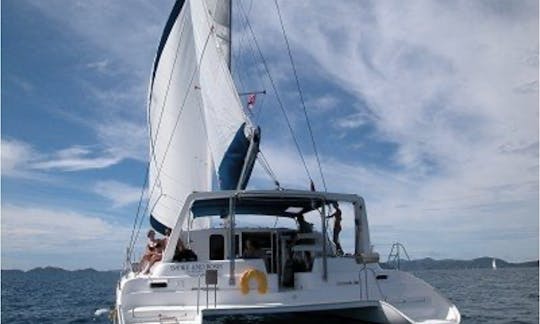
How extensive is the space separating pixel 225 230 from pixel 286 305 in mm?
3287

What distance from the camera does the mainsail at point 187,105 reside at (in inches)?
580

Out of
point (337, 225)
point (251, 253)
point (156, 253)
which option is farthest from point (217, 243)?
point (337, 225)

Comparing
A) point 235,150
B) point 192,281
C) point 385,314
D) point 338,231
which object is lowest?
point 385,314

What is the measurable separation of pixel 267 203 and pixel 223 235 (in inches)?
52.1

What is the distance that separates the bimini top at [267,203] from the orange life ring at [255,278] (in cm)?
153

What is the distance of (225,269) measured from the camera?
10961 millimetres

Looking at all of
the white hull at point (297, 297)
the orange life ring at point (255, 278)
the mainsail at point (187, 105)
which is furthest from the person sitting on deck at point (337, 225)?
the mainsail at point (187, 105)

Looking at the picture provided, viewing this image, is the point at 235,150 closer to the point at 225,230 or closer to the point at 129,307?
the point at 225,230

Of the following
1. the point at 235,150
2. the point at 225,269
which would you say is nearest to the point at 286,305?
the point at 225,269

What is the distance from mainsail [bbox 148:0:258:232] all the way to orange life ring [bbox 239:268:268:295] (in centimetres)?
375

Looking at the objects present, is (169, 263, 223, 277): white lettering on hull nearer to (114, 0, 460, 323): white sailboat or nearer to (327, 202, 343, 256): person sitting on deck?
(114, 0, 460, 323): white sailboat

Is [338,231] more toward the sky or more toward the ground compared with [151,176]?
more toward the ground

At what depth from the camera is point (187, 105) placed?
17.7 meters

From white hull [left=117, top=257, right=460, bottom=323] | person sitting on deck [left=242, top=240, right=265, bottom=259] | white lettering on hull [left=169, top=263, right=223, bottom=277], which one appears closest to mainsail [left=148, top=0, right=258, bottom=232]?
person sitting on deck [left=242, top=240, right=265, bottom=259]
